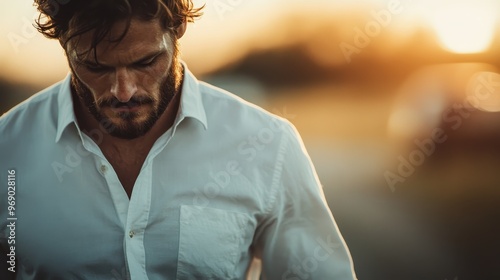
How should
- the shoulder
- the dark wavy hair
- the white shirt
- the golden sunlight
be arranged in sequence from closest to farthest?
the dark wavy hair, the white shirt, the shoulder, the golden sunlight

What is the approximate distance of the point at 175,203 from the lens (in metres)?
1.67

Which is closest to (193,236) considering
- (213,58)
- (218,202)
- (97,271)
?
(218,202)

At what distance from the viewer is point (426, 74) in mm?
5629

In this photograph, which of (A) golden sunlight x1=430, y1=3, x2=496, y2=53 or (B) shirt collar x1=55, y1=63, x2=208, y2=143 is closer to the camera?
(B) shirt collar x1=55, y1=63, x2=208, y2=143

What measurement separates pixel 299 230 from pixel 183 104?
1.53ft

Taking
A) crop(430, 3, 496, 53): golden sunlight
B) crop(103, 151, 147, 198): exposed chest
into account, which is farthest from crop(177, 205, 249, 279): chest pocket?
crop(430, 3, 496, 53): golden sunlight

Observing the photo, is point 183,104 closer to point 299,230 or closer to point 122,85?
point 122,85

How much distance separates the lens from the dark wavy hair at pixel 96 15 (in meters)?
1.50

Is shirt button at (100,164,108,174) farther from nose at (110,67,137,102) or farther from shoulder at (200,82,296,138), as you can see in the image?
shoulder at (200,82,296,138)

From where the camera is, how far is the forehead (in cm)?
151

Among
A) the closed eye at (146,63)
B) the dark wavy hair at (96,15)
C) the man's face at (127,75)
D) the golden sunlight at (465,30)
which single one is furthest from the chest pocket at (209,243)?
the golden sunlight at (465,30)

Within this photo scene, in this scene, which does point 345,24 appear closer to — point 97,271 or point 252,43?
point 252,43

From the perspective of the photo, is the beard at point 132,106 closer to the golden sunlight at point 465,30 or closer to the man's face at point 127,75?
the man's face at point 127,75

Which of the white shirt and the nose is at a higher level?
the nose
